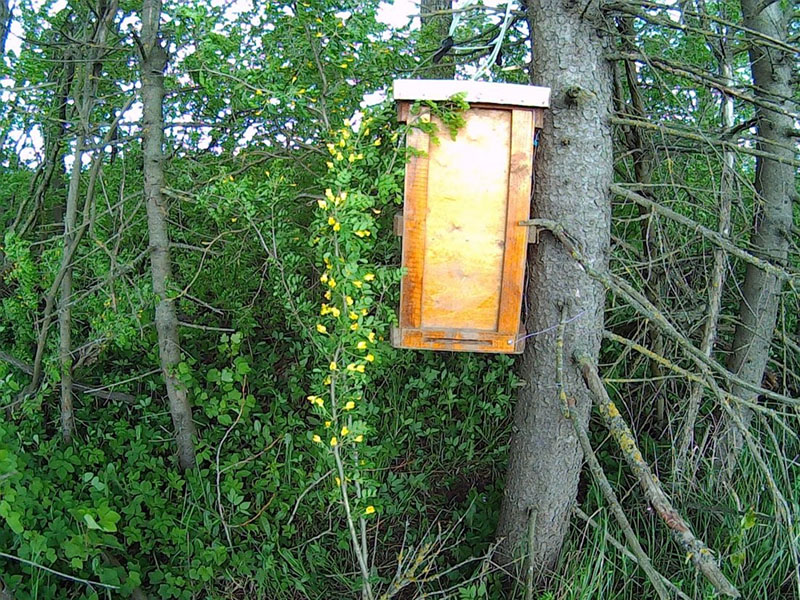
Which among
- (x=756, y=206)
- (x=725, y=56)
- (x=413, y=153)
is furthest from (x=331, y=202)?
(x=756, y=206)

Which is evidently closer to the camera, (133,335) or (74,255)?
(133,335)

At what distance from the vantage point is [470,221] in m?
2.20

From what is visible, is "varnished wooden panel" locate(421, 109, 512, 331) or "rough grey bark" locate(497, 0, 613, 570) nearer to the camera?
"varnished wooden panel" locate(421, 109, 512, 331)

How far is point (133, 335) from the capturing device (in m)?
2.67

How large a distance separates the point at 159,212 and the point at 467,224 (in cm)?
124

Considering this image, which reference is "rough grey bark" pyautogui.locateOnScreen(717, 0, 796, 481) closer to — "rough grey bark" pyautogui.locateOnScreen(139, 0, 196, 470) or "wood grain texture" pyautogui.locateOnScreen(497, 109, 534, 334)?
"wood grain texture" pyautogui.locateOnScreen(497, 109, 534, 334)

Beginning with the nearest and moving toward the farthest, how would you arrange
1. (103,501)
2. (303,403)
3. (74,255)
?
(103,501), (74,255), (303,403)

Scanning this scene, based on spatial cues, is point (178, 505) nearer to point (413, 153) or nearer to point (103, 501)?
point (103, 501)

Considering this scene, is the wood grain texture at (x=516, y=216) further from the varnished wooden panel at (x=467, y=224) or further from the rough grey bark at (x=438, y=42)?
the rough grey bark at (x=438, y=42)

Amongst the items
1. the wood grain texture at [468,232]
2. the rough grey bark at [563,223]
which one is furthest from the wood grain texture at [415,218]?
the rough grey bark at [563,223]

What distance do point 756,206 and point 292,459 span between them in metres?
2.26

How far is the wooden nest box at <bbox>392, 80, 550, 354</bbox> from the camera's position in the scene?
213 centimetres

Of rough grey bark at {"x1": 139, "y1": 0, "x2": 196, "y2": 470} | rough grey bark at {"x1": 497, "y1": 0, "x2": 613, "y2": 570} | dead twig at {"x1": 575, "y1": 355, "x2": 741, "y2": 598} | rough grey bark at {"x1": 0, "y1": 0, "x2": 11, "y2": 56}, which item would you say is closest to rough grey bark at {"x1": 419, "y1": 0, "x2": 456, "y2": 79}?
rough grey bark at {"x1": 497, "y1": 0, "x2": 613, "y2": 570}

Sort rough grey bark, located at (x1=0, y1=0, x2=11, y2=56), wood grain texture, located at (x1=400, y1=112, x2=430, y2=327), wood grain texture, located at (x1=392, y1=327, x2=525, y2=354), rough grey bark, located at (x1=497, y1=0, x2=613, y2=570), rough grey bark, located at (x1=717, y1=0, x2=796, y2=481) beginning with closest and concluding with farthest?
wood grain texture, located at (x1=400, y1=112, x2=430, y2=327), wood grain texture, located at (x1=392, y1=327, x2=525, y2=354), rough grey bark, located at (x1=497, y1=0, x2=613, y2=570), rough grey bark, located at (x1=0, y1=0, x2=11, y2=56), rough grey bark, located at (x1=717, y1=0, x2=796, y2=481)
